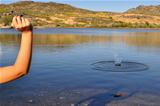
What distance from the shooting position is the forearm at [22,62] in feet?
9.37

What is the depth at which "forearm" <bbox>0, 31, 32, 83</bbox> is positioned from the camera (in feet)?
9.37

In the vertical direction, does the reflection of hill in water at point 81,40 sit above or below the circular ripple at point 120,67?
below

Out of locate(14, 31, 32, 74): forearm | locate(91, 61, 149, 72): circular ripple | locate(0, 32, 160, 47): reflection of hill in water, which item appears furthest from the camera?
locate(0, 32, 160, 47): reflection of hill in water

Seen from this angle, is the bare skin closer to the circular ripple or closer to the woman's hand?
the woman's hand

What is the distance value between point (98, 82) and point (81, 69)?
16.7ft

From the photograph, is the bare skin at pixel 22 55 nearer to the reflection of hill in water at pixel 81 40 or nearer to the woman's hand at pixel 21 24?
the woman's hand at pixel 21 24

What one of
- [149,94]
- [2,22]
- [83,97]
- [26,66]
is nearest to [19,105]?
[83,97]

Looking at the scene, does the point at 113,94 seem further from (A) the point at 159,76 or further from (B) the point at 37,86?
(A) the point at 159,76

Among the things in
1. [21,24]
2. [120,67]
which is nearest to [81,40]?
[120,67]

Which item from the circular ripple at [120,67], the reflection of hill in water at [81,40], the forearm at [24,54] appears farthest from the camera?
the reflection of hill in water at [81,40]

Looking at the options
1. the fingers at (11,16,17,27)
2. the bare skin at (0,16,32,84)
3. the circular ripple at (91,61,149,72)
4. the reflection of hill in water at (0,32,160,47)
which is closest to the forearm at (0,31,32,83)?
the bare skin at (0,16,32,84)

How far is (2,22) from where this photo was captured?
410 feet

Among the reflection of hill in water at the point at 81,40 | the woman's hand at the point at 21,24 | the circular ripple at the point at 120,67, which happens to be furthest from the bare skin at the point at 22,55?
the reflection of hill in water at the point at 81,40

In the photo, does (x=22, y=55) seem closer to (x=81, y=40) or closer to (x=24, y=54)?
(x=24, y=54)
